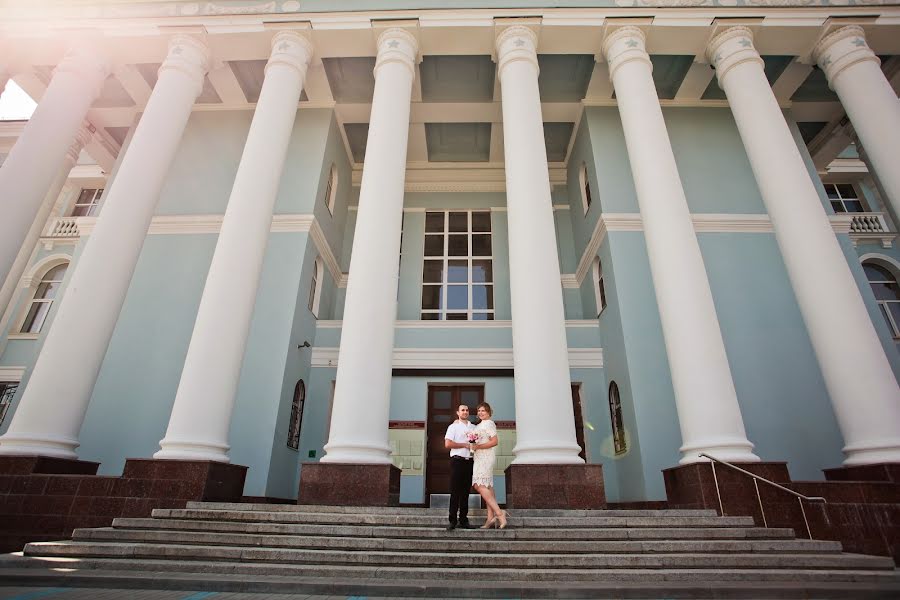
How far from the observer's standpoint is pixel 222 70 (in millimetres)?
13594

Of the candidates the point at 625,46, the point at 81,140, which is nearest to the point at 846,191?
the point at 625,46

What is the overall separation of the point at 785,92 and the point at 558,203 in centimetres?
716

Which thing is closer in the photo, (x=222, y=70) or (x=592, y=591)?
(x=592, y=591)

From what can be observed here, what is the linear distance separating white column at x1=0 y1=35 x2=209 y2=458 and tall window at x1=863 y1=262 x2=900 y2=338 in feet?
69.5

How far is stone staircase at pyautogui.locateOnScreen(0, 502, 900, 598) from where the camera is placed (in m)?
4.35

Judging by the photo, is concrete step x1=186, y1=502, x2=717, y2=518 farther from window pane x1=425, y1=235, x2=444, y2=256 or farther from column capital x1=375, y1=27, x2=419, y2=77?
window pane x1=425, y1=235, x2=444, y2=256

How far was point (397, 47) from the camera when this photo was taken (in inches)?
433

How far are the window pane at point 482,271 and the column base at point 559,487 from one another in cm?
903

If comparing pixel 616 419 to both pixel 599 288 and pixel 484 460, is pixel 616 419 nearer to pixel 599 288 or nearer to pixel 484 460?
pixel 599 288

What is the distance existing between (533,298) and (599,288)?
19.7ft

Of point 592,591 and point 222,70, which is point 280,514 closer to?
point 592,591

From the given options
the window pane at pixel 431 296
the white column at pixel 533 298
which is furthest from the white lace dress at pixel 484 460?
the window pane at pixel 431 296

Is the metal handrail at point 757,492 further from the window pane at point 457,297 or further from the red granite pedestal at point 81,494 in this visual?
the window pane at point 457,297

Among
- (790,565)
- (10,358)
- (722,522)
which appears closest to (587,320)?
(722,522)
